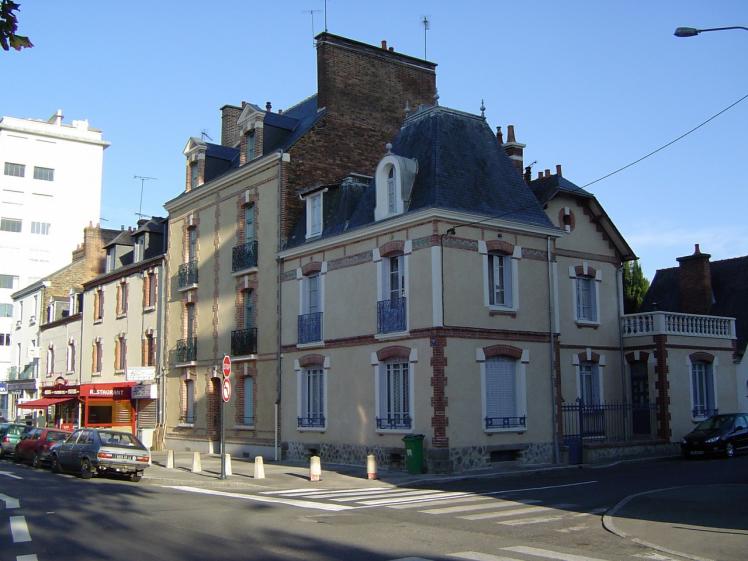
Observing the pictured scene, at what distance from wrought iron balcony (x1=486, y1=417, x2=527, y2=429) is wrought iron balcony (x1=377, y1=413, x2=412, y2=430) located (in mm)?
2267

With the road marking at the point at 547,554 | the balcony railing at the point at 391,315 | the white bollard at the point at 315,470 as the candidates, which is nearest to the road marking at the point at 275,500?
the white bollard at the point at 315,470

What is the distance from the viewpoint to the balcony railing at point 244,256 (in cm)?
3027

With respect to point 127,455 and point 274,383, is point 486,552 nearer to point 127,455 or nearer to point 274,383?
point 127,455

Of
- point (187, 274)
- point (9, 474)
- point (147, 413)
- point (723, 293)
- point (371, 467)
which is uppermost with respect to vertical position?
point (187, 274)

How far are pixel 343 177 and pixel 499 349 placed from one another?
10.1 m

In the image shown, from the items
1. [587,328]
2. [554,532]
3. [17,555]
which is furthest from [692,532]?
[587,328]

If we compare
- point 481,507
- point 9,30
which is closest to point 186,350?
point 481,507

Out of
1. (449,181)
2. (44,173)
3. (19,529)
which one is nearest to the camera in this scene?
(19,529)

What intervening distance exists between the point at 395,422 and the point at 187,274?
47.3 ft

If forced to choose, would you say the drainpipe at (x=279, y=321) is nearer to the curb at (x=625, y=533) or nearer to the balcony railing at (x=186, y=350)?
the balcony railing at (x=186, y=350)

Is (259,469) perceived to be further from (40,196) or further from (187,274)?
(40,196)

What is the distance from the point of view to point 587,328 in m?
28.7

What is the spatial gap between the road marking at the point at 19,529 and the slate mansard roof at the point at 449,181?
1331 cm

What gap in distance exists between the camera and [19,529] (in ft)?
41.5
